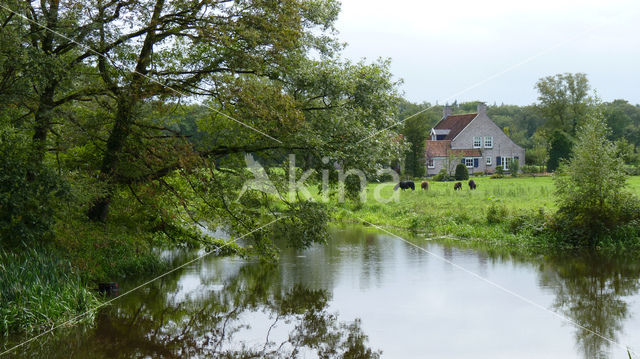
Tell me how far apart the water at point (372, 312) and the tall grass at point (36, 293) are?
422 mm

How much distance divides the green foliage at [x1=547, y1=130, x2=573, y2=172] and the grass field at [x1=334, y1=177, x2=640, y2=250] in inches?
676

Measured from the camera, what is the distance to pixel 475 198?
26.3m

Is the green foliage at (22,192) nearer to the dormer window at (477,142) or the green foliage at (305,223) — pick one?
the green foliage at (305,223)

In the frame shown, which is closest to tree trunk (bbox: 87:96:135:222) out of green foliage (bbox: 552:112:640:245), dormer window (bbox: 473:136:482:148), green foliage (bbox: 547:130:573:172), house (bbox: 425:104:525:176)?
green foliage (bbox: 552:112:640:245)

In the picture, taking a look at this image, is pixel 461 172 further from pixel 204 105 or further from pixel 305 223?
pixel 204 105

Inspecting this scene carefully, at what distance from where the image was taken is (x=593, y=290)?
473 inches

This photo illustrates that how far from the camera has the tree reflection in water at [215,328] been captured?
8539 millimetres

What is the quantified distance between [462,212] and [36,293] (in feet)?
52.8

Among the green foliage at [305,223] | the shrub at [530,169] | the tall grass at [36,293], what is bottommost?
the tall grass at [36,293]

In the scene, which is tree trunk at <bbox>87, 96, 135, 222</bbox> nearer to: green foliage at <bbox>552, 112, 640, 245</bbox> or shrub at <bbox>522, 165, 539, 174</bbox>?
green foliage at <bbox>552, 112, 640, 245</bbox>

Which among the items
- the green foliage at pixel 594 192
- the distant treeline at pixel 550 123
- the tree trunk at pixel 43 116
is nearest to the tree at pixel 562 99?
the distant treeline at pixel 550 123

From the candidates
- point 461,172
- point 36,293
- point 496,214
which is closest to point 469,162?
point 461,172

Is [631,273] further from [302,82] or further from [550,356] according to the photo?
[302,82]

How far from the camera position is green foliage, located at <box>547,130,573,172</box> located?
146 ft
